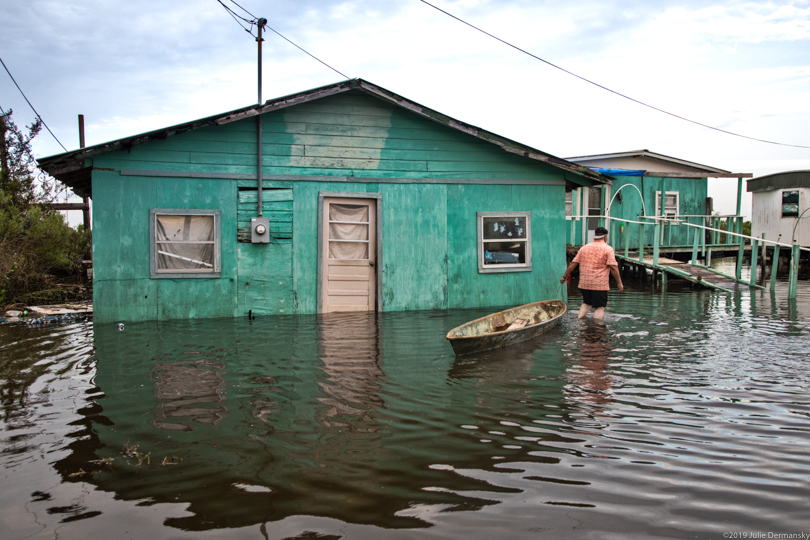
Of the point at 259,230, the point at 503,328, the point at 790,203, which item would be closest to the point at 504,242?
the point at 503,328

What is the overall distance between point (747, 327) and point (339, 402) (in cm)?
786

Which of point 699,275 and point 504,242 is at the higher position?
point 504,242

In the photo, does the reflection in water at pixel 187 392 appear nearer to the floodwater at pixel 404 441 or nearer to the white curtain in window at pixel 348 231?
the floodwater at pixel 404 441

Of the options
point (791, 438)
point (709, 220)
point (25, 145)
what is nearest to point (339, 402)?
point (791, 438)

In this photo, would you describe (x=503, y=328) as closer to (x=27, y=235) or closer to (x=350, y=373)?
(x=350, y=373)

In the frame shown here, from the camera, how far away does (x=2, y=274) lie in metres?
12.8

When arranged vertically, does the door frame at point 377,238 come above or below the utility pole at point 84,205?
below

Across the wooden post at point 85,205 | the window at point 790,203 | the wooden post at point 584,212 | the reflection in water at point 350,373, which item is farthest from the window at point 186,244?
the window at point 790,203

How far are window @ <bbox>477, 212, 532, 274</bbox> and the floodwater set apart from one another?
4.74m

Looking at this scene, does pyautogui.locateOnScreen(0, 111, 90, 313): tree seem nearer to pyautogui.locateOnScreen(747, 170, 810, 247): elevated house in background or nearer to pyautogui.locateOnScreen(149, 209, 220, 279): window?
pyautogui.locateOnScreen(149, 209, 220, 279): window

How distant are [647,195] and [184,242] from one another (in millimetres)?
19097

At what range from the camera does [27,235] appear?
14.5 meters

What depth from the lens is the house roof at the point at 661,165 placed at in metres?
23.8

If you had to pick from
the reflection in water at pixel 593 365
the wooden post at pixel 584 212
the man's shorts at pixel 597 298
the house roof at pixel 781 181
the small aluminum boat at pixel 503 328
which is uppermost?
the house roof at pixel 781 181
